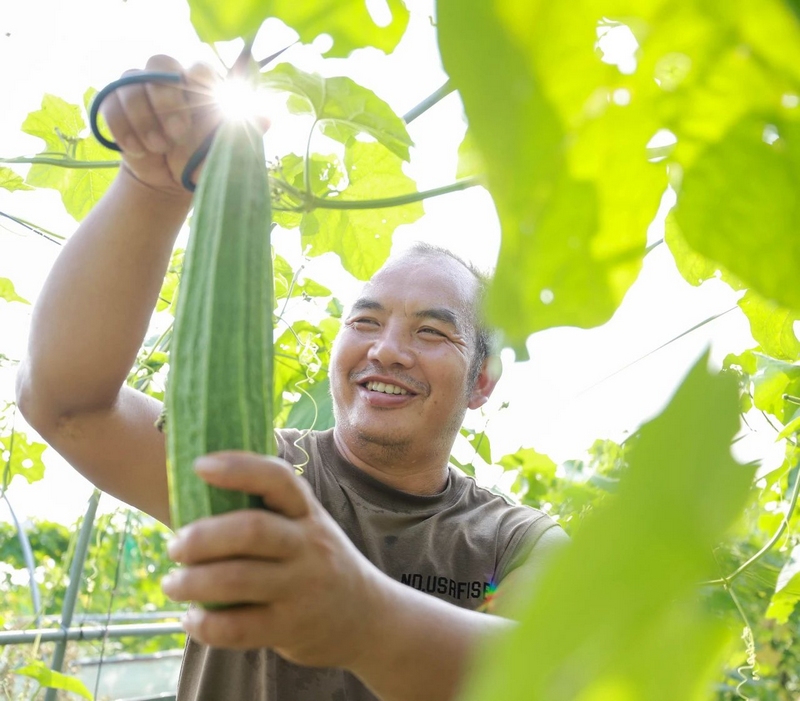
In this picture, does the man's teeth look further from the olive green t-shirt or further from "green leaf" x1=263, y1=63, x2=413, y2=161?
"green leaf" x1=263, y1=63, x2=413, y2=161

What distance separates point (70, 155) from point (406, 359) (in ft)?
2.79

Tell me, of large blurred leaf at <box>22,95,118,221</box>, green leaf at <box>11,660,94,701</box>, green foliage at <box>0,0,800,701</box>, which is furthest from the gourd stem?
green leaf at <box>11,660,94,701</box>

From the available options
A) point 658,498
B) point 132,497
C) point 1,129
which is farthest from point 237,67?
point 1,129

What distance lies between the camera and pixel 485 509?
200cm

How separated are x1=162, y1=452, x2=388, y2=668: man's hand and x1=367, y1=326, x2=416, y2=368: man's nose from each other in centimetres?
125

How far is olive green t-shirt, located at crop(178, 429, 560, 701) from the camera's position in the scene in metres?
1.59

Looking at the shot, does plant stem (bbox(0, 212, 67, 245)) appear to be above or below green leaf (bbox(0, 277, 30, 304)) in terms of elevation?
below

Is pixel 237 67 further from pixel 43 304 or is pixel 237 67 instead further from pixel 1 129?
pixel 1 129

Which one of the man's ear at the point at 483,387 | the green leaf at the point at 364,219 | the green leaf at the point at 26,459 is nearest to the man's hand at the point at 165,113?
the green leaf at the point at 364,219

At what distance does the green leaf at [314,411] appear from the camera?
94.8 inches

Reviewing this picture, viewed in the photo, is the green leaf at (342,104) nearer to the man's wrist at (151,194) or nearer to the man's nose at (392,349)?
the man's wrist at (151,194)

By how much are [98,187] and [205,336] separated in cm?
127

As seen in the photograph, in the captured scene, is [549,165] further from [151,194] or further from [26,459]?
[26,459]

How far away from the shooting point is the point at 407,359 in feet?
6.39
